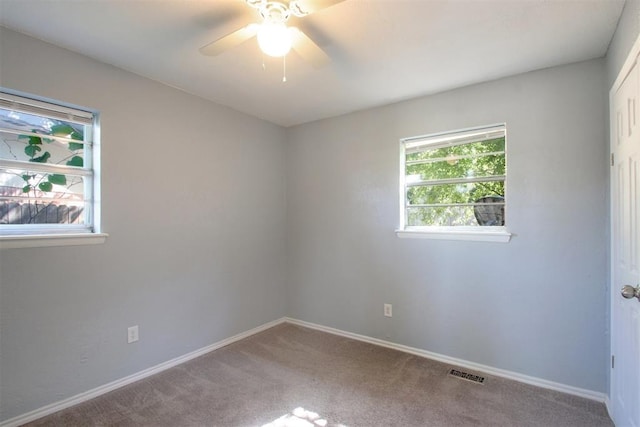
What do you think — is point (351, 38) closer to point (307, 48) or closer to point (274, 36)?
point (307, 48)

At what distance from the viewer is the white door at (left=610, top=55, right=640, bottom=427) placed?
1548mm

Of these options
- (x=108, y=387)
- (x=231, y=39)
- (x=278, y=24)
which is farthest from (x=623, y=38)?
(x=108, y=387)

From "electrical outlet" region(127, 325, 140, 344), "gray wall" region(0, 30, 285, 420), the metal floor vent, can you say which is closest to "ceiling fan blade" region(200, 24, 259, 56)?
"gray wall" region(0, 30, 285, 420)

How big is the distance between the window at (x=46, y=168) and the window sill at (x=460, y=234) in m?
2.57

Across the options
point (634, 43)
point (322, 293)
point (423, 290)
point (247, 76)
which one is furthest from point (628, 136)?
point (322, 293)

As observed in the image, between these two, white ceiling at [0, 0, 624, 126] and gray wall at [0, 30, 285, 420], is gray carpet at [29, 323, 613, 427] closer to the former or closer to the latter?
gray wall at [0, 30, 285, 420]

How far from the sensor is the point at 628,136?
1685mm

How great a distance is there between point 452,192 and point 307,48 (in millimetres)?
1868

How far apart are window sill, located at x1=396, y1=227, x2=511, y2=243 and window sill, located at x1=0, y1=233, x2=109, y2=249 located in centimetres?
248

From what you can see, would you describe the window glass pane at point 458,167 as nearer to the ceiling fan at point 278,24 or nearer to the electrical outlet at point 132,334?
the ceiling fan at point 278,24

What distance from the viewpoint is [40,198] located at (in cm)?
211

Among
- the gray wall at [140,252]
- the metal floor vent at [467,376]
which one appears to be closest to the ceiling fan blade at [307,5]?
the gray wall at [140,252]

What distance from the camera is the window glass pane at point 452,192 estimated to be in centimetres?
266

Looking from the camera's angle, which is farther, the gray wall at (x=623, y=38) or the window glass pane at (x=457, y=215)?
the window glass pane at (x=457, y=215)
